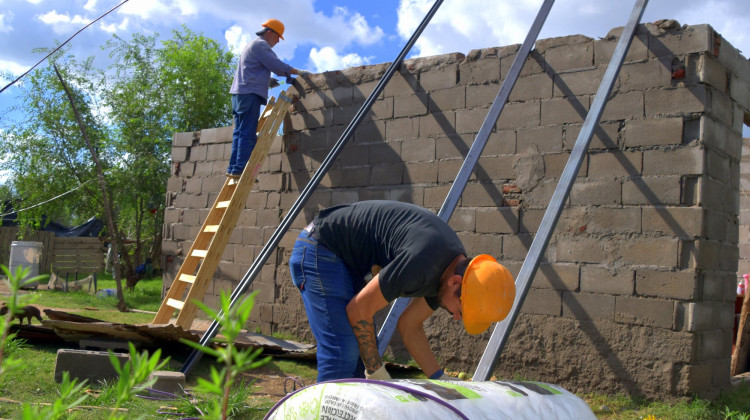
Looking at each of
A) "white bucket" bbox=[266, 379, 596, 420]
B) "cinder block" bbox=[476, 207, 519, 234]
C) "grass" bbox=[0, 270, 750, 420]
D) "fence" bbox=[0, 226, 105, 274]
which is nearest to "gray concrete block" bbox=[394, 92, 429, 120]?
"cinder block" bbox=[476, 207, 519, 234]

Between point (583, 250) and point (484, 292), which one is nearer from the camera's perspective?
point (484, 292)

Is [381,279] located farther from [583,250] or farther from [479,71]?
[479,71]

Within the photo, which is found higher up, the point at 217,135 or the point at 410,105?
the point at 410,105

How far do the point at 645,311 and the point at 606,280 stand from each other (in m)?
0.34

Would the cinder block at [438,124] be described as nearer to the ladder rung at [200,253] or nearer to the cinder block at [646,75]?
the cinder block at [646,75]

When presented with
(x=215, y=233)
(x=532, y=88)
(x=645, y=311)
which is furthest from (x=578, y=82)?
(x=215, y=233)

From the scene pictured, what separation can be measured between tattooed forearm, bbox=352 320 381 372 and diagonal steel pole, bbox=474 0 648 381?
80 centimetres

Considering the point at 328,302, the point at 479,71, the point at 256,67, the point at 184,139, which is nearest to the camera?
the point at 328,302

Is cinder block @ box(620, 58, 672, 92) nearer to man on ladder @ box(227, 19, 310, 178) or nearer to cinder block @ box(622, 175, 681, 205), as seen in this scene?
cinder block @ box(622, 175, 681, 205)

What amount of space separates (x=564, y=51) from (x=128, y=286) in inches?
476

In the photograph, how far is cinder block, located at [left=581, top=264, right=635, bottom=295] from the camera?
4.55 meters

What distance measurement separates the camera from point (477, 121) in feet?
17.9

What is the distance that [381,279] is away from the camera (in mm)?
2809

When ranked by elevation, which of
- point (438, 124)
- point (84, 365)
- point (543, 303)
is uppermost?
point (438, 124)
